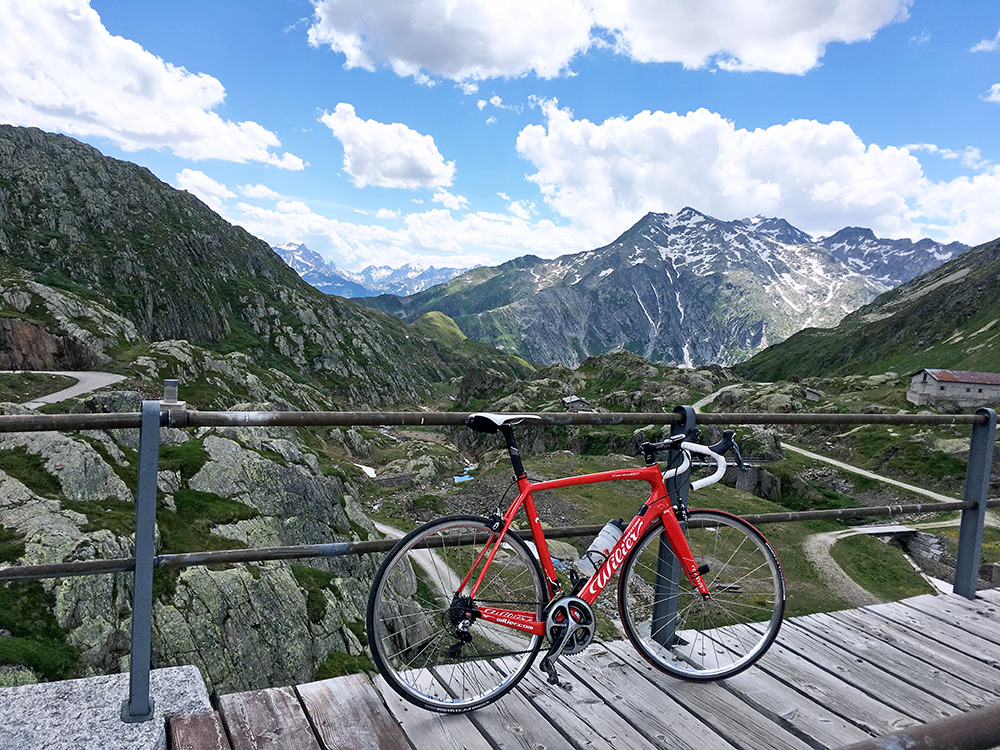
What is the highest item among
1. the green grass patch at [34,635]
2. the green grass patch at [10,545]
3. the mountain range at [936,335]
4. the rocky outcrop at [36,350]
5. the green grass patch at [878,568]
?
the mountain range at [936,335]

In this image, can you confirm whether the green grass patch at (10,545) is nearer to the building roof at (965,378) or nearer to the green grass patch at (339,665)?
the green grass patch at (339,665)

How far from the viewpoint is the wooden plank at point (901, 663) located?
18.3 feet

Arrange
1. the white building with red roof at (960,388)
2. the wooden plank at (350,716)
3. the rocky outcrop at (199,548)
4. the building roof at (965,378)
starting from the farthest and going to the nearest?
the building roof at (965,378) < the white building with red roof at (960,388) < the rocky outcrop at (199,548) < the wooden plank at (350,716)

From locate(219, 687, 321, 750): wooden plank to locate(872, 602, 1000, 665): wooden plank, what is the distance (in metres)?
7.23

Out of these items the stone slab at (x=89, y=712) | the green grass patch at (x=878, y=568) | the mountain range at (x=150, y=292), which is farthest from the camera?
the mountain range at (x=150, y=292)

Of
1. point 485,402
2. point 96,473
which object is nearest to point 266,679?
point 96,473

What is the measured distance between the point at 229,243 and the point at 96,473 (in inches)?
7406

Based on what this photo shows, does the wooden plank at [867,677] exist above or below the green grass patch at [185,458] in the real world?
above

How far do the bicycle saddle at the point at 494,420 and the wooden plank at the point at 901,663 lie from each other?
15.5 feet

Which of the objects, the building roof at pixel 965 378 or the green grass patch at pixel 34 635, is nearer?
the green grass patch at pixel 34 635

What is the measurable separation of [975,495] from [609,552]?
5.93 m

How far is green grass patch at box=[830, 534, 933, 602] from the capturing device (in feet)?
138

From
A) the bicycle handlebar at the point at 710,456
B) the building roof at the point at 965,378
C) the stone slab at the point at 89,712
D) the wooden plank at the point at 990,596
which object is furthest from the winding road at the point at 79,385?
the building roof at the point at 965,378

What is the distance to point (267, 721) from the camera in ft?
14.6
